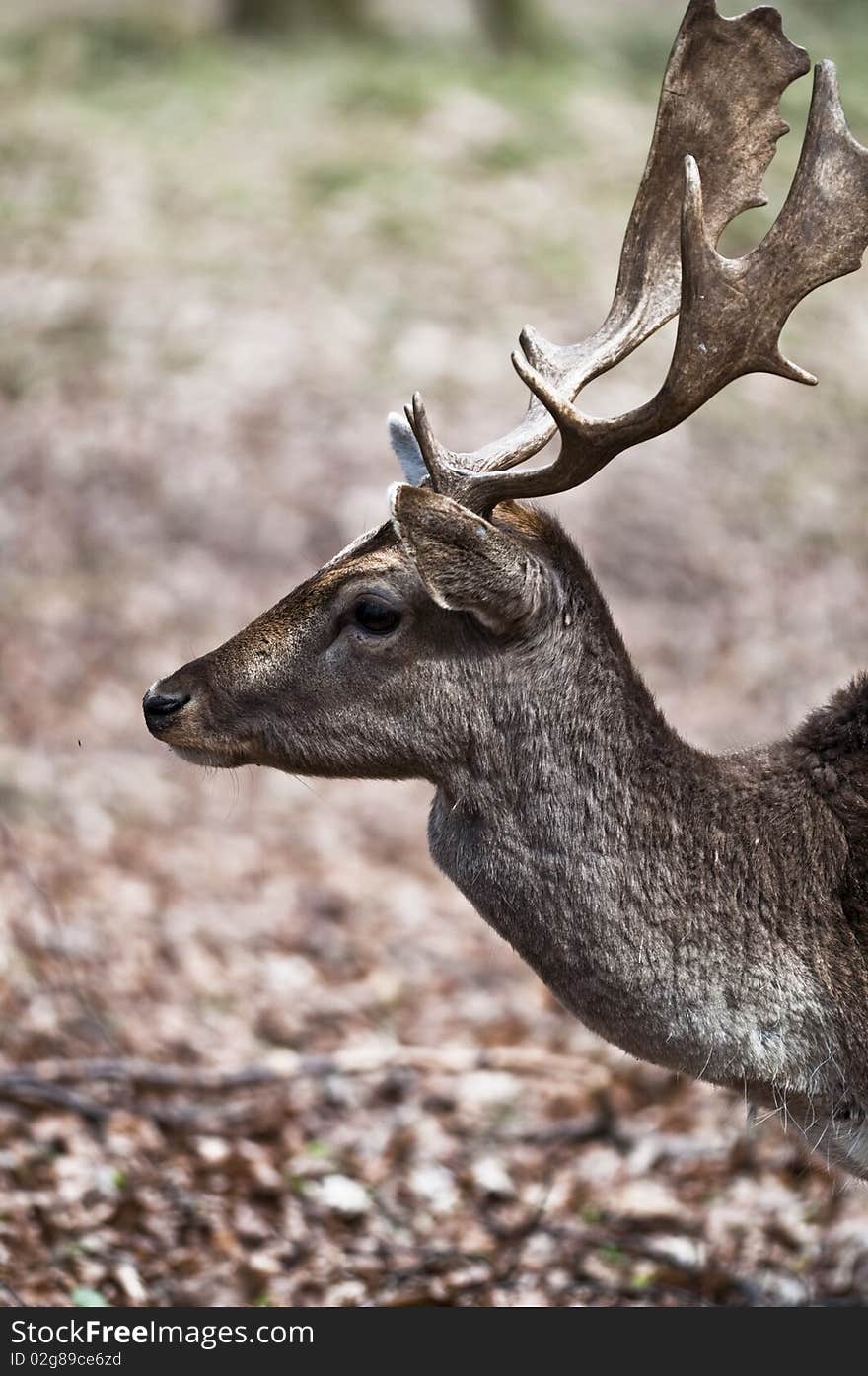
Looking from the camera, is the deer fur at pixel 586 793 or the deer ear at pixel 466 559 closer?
the deer ear at pixel 466 559

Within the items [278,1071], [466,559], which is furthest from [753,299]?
[278,1071]

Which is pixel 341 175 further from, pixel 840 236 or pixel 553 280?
pixel 840 236

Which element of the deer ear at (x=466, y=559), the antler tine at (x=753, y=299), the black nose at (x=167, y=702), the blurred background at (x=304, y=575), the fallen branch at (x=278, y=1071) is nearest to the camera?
the deer ear at (x=466, y=559)

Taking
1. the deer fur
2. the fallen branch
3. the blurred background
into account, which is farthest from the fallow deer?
the fallen branch

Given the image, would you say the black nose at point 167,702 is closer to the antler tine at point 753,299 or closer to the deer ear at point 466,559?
the deer ear at point 466,559

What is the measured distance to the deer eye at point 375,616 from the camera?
14.4ft

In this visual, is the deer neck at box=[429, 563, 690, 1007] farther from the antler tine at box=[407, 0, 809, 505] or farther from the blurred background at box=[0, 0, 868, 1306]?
the blurred background at box=[0, 0, 868, 1306]

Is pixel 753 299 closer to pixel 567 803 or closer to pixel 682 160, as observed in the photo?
pixel 682 160

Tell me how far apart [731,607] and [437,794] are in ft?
25.8

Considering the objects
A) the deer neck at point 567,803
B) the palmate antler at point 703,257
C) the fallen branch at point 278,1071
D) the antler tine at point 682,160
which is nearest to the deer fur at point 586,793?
the deer neck at point 567,803

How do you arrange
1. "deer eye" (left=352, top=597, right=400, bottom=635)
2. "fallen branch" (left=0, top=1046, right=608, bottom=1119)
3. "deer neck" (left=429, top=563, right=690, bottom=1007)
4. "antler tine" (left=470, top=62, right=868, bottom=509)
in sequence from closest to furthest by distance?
"antler tine" (left=470, top=62, right=868, bottom=509)
"deer neck" (left=429, top=563, right=690, bottom=1007)
"deer eye" (left=352, top=597, right=400, bottom=635)
"fallen branch" (left=0, top=1046, right=608, bottom=1119)

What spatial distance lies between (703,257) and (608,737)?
4.31 ft

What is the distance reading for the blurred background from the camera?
21.1 ft

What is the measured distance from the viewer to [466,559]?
13.6ft
